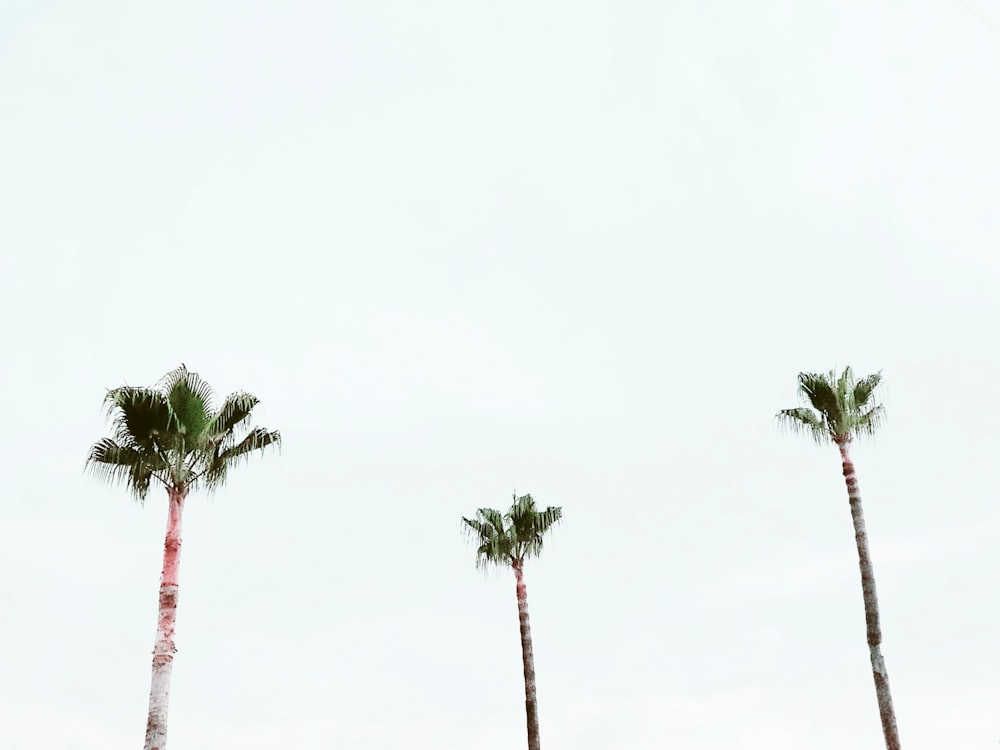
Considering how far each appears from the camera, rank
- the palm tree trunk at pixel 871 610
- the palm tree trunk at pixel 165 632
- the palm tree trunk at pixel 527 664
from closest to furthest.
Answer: the palm tree trunk at pixel 165 632 → the palm tree trunk at pixel 871 610 → the palm tree trunk at pixel 527 664

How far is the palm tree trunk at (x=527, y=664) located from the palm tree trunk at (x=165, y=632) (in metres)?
20.0

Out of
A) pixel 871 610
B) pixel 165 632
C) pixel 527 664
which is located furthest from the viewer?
pixel 527 664

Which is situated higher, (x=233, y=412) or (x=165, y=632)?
(x=233, y=412)

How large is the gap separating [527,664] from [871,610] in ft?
47.5

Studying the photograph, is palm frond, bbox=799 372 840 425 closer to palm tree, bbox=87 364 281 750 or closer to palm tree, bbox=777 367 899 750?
palm tree, bbox=777 367 899 750

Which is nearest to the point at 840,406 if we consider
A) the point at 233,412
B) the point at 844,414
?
the point at 844,414

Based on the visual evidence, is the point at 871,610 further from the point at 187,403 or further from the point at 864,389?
the point at 187,403

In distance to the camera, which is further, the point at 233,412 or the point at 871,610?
the point at 871,610

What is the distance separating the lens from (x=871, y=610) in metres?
30.3

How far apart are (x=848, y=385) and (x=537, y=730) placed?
1787cm

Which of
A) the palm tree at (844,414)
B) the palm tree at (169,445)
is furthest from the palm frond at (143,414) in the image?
the palm tree at (844,414)

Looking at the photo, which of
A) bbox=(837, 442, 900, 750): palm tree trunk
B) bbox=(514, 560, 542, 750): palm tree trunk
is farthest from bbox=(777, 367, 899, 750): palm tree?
bbox=(514, 560, 542, 750): palm tree trunk

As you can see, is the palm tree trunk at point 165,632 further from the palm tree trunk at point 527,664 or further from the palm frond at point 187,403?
the palm tree trunk at point 527,664

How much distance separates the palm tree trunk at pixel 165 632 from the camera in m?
20.5
